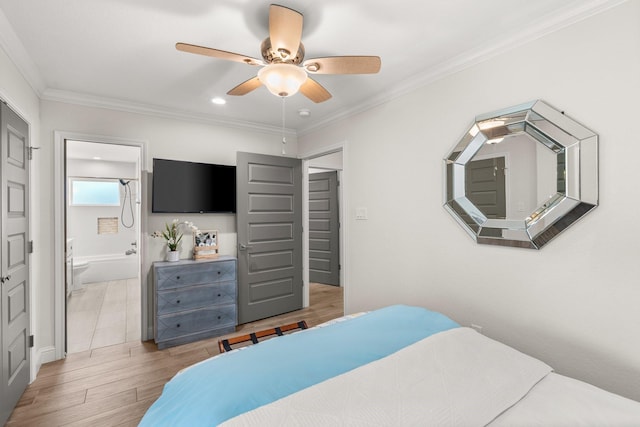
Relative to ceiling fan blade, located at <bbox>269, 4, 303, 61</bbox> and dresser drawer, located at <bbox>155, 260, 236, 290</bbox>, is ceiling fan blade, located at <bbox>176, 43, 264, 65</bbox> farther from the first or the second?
dresser drawer, located at <bbox>155, 260, 236, 290</bbox>

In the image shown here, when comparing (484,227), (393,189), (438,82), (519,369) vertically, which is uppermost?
(438,82)

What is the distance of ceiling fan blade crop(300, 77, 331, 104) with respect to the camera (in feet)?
6.70

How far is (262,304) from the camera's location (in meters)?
3.75

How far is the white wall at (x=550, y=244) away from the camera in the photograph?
1.55 m

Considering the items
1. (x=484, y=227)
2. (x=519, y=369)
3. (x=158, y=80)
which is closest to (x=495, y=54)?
(x=484, y=227)

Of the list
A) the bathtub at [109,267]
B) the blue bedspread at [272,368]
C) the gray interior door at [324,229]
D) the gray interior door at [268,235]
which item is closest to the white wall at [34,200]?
the gray interior door at [268,235]

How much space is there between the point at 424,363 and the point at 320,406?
1.70ft

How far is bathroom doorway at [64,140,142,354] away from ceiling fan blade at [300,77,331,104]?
3934 mm

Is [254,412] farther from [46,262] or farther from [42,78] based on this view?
[42,78]

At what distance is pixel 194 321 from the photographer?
3121mm

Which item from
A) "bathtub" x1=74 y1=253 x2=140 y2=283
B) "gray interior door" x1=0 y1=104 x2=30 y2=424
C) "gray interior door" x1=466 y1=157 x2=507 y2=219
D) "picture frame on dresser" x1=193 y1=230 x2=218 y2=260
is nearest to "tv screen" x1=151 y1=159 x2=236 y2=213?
"picture frame on dresser" x1=193 y1=230 x2=218 y2=260

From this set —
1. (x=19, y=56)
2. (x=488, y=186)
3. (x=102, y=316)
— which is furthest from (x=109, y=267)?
(x=488, y=186)

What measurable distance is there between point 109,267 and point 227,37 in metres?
5.61

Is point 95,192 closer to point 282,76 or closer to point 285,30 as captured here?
point 282,76
